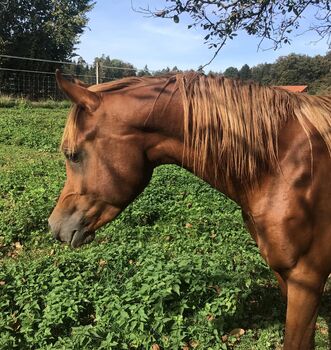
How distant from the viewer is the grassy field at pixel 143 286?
3.05 metres

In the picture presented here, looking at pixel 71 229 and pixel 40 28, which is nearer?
pixel 71 229

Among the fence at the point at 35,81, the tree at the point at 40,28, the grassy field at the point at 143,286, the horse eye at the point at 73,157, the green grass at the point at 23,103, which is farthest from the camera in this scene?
the tree at the point at 40,28

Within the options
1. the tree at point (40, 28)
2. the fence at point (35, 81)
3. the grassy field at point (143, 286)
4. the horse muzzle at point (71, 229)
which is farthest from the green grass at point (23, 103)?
the horse muzzle at point (71, 229)

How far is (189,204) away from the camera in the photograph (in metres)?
5.96

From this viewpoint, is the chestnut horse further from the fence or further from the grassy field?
the fence

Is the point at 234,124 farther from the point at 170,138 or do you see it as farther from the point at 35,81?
the point at 35,81

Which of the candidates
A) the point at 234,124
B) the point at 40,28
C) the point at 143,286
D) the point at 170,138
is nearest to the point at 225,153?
the point at 234,124

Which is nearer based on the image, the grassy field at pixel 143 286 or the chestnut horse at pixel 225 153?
the chestnut horse at pixel 225 153

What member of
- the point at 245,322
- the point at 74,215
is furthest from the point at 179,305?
the point at 74,215

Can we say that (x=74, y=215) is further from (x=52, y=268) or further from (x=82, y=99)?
(x=52, y=268)

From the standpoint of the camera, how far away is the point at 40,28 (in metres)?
27.6

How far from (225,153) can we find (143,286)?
157 cm

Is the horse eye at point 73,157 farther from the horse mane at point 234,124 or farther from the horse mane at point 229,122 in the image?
the horse mane at point 234,124

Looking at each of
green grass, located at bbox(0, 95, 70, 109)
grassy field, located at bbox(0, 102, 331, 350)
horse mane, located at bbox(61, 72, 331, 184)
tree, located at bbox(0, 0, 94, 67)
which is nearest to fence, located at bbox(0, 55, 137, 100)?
green grass, located at bbox(0, 95, 70, 109)
